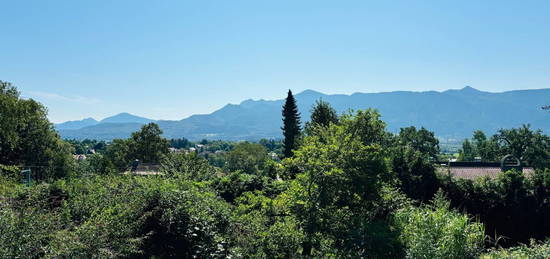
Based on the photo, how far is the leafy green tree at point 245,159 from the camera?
5997cm

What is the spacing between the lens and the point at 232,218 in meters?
9.16

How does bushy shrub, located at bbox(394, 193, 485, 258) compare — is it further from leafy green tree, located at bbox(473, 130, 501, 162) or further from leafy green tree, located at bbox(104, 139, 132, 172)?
leafy green tree, located at bbox(473, 130, 501, 162)

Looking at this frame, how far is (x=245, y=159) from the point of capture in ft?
200

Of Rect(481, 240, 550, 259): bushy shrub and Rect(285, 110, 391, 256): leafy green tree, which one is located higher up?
Rect(285, 110, 391, 256): leafy green tree

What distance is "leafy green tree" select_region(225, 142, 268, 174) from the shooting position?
5997 cm

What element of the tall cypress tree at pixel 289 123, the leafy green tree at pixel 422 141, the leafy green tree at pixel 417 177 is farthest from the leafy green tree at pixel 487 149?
the leafy green tree at pixel 417 177

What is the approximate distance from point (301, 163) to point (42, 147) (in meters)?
32.7

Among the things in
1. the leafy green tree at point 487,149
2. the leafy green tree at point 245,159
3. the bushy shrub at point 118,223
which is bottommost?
the leafy green tree at point 245,159

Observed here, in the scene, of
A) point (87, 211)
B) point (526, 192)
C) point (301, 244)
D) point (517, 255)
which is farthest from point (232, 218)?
point (526, 192)

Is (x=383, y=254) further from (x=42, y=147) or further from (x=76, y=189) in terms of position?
(x=42, y=147)

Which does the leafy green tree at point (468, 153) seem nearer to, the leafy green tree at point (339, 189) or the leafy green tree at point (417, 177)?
the leafy green tree at point (417, 177)

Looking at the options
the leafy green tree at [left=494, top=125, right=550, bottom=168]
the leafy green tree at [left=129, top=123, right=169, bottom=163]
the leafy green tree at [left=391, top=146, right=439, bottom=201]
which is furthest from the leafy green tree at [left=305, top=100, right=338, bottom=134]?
the leafy green tree at [left=494, top=125, right=550, bottom=168]

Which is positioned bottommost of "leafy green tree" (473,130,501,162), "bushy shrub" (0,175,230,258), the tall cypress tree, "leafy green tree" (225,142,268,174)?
"leafy green tree" (225,142,268,174)

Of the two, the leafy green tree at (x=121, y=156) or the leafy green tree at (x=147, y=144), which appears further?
the leafy green tree at (x=121, y=156)
